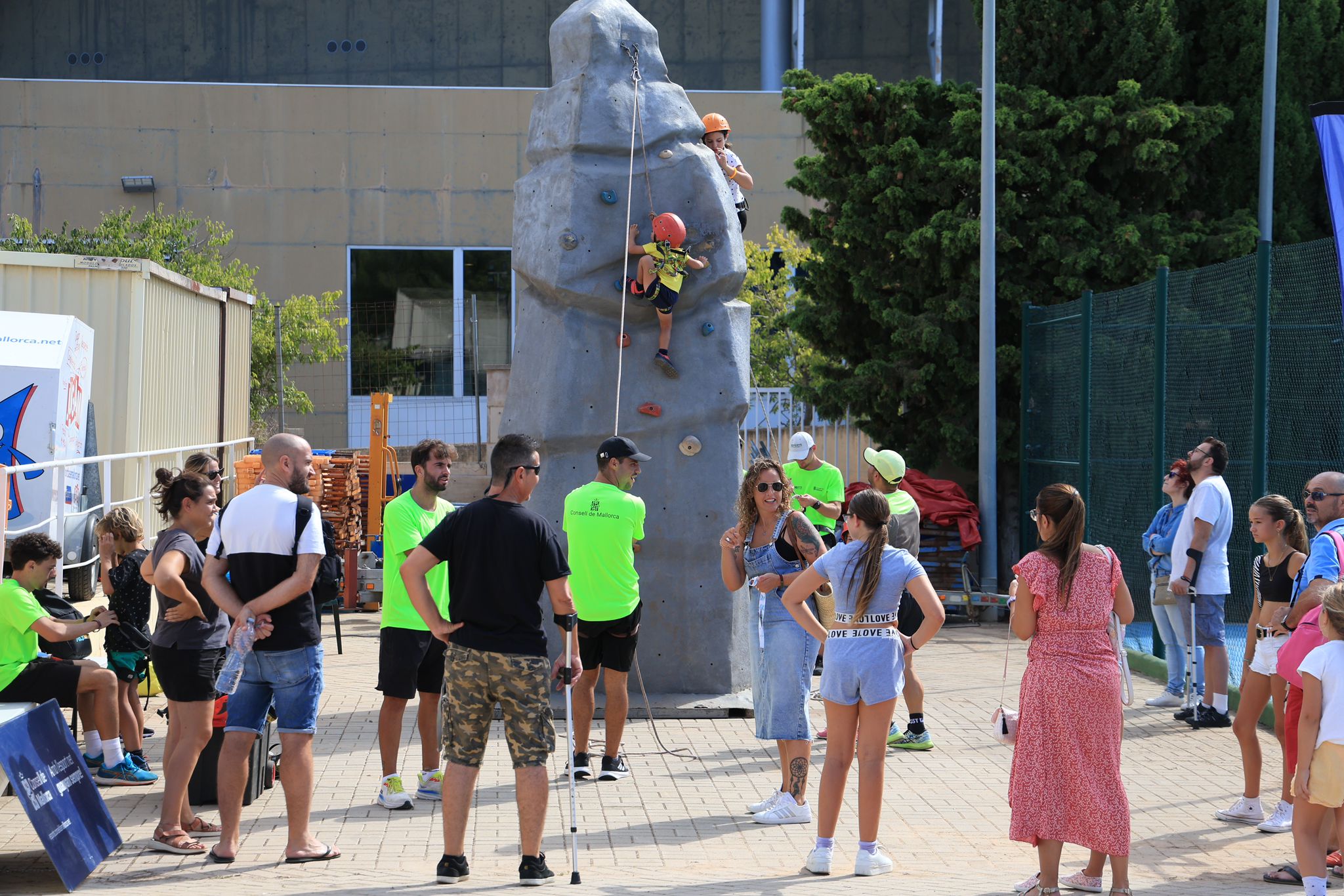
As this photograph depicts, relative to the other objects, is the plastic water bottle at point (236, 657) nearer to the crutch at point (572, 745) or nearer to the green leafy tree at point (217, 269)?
the crutch at point (572, 745)

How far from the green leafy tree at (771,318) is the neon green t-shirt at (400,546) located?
1543 centimetres

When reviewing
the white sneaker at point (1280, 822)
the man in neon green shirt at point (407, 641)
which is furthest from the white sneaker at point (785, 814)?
the white sneaker at point (1280, 822)

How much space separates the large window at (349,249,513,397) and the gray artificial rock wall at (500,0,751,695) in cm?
1754

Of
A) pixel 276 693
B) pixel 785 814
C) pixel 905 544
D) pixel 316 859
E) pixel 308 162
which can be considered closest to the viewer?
pixel 276 693

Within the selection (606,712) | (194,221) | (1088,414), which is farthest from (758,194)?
(606,712)

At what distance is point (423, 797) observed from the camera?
787 centimetres

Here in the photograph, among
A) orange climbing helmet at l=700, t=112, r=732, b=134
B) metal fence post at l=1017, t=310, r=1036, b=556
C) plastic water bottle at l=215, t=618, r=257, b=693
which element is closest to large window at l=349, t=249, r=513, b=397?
metal fence post at l=1017, t=310, r=1036, b=556

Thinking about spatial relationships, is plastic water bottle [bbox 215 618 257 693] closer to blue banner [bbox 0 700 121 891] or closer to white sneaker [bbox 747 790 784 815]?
blue banner [bbox 0 700 121 891]

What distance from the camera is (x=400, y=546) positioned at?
758cm

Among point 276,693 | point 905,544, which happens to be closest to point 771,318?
point 905,544

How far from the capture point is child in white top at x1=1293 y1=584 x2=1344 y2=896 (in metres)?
5.75

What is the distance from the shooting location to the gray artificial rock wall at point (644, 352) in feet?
34.6

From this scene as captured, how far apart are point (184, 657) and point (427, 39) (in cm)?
2737

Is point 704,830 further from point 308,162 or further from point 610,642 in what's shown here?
point 308,162
